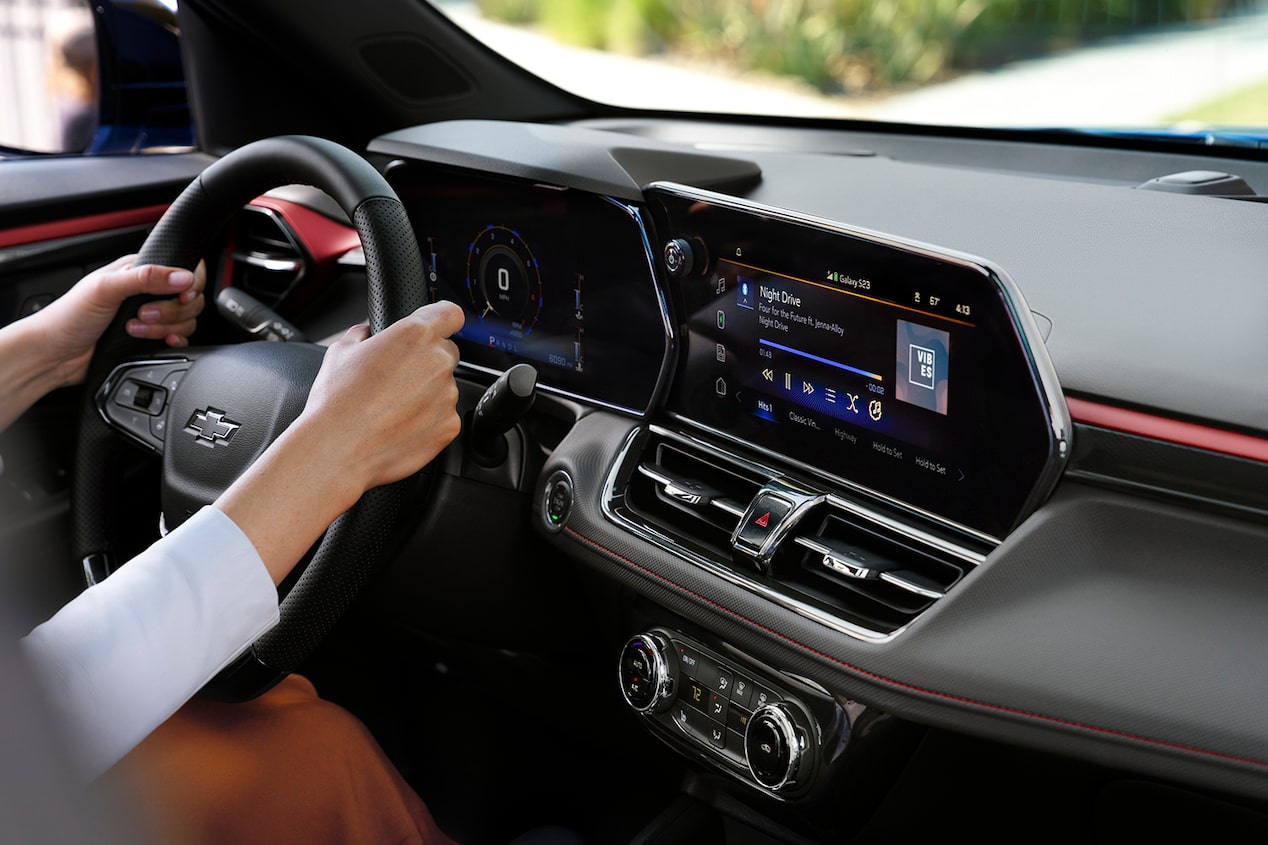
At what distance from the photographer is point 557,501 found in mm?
1420

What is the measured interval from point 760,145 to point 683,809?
1122 mm

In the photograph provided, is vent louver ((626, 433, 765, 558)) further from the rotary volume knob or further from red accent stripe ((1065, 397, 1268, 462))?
red accent stripe ((1065, 397, 1268, 462))

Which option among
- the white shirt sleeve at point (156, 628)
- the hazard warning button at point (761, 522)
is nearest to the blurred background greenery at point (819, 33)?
the hazard warning button at point (761, 522)

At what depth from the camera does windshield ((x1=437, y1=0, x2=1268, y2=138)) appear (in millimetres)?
1772

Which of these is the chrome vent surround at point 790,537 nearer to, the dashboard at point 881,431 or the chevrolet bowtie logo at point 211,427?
the dashboard at point 881,431

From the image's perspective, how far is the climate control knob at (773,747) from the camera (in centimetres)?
116

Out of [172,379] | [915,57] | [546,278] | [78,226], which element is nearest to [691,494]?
[546,278]

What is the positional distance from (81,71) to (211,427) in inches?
52.9

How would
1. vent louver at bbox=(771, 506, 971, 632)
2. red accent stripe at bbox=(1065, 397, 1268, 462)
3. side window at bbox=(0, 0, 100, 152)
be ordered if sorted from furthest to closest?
1. side window at bbox=(0, 0, 100, 152)
2. vent louver at bbox=(771, 506, 971, 632)
3. red accent stripe at bbox=(1065, 397, 1268, 462)

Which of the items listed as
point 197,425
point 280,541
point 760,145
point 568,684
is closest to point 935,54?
point 760,145

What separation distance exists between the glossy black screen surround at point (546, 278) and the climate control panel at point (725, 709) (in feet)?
1.04

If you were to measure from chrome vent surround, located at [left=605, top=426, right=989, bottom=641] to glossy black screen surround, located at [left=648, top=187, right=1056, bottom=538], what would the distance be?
0.03 meters

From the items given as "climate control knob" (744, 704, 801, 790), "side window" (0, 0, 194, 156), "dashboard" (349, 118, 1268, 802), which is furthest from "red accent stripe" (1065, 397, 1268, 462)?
"side window" (0, 0, 194, 156)

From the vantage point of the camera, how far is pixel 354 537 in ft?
3.68
